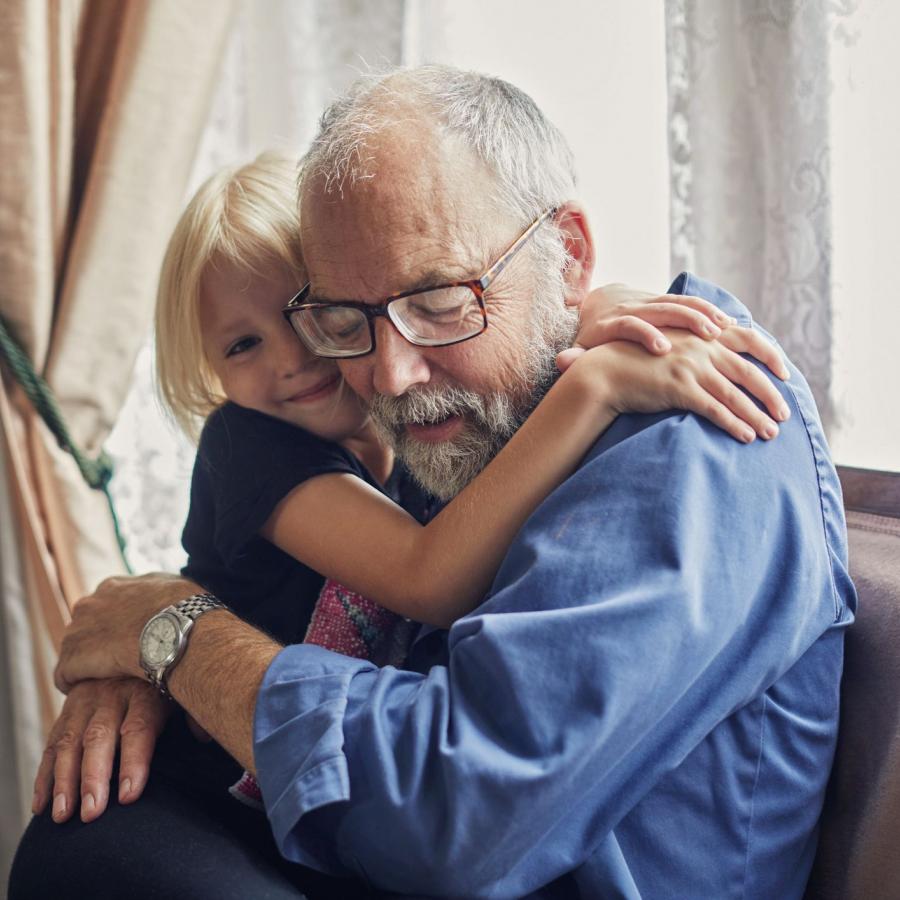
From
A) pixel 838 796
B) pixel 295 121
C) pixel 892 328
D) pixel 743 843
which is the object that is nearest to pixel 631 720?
pixel 743 843

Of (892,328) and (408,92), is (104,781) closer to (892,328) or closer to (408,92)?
(408,92)

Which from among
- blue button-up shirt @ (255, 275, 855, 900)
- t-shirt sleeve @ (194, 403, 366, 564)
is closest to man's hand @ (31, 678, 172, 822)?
t-shirt sleeve @ (194, 403, 366, 564)

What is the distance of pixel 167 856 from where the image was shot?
1113 millimetres

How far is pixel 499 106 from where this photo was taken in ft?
4.38

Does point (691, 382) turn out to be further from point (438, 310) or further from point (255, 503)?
point (255, 503)

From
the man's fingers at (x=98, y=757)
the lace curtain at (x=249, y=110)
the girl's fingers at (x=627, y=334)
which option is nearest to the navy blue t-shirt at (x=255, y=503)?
the man's fingers at (x=98, y=757)

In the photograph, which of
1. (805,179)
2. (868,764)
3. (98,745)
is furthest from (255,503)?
(805,179)

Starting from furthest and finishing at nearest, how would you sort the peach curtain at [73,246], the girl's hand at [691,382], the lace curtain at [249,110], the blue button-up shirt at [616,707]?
the lace curtain at [249,110]
the peach curtain at [73,246]
the girl's hand at [691,382]
the blue button-up shirt at [616,707]

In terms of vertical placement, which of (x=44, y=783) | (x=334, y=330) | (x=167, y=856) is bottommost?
(x=44, y=783)

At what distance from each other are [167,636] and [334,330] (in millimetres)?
473

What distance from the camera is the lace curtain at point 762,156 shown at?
163cm

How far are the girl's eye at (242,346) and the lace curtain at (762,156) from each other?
784mm

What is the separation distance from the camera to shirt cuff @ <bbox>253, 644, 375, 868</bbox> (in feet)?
3.18

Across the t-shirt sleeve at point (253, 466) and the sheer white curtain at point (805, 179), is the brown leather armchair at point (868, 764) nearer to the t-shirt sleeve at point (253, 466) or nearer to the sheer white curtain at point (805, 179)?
the sheer white curtain at point (805, 179)
